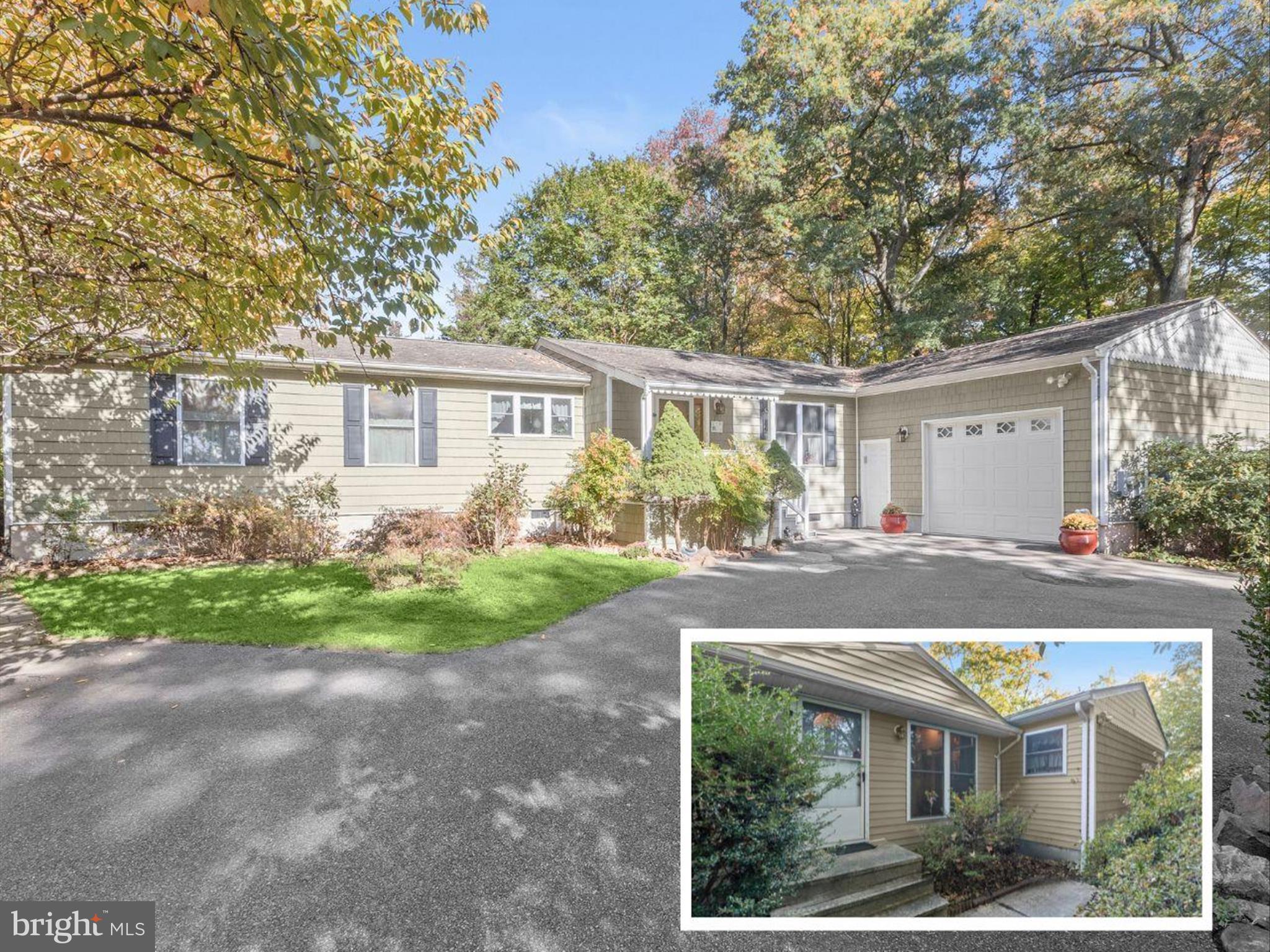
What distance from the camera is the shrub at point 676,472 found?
1009 cm

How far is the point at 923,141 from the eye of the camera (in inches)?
704

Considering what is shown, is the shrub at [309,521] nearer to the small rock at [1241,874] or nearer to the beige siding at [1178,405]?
the small rock at [1241,874]

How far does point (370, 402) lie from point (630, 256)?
1472 centimetres

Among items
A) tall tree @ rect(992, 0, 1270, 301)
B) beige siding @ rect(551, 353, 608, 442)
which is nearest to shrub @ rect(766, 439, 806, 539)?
beige siding @ rect(551, 353, 608, 442)

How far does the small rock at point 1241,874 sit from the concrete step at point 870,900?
144 cm

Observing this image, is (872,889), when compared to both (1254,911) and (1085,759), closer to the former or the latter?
A: (1085,759)

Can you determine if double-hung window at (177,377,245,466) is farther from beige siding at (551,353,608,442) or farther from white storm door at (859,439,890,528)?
white storm door at (859,439,890,528)

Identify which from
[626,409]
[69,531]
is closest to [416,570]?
[69,531]

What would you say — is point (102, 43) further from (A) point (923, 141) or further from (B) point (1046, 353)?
(A) point (923, 141)

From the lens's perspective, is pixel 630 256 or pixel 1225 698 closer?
pixel 1225 698

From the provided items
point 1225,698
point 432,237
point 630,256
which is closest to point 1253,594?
point 1225,698

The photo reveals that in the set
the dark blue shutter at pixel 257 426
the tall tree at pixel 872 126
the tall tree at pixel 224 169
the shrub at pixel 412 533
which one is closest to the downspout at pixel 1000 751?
the tall tree at pixel 224 169

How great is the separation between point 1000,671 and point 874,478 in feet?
44.2

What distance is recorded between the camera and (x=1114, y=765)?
1.47 meters
